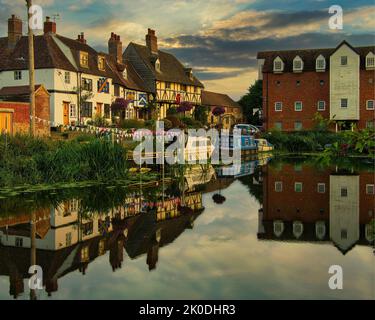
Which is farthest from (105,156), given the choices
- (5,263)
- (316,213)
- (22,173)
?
(5,263)

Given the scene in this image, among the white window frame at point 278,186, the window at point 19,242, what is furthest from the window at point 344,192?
the window at point 19,242

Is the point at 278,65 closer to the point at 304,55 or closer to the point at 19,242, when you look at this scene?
the point at 304,55

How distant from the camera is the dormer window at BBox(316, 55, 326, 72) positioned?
54812mm

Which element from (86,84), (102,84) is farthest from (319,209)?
(102,84)

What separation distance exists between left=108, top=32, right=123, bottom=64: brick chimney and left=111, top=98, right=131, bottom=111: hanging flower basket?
7846 mm

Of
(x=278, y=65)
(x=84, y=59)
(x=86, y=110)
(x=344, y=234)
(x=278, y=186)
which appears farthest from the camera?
(x=278, y=65)

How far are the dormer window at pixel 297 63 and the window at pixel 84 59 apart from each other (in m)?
24.2

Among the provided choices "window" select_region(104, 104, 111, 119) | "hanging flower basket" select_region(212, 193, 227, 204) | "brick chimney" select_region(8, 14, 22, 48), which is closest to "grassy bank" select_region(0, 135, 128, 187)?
"hanging flower basket" select_region(212, 193, 227, 204)

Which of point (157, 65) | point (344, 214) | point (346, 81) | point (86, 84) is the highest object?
point (157, 65)

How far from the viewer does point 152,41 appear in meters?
63.5

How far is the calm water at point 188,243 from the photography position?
775cm

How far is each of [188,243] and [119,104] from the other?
38492mm
